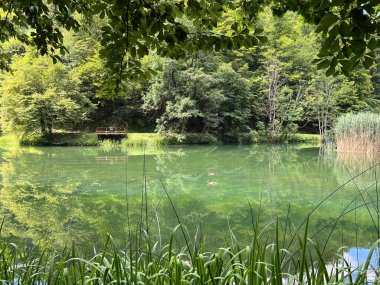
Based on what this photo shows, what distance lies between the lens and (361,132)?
42.4 feet

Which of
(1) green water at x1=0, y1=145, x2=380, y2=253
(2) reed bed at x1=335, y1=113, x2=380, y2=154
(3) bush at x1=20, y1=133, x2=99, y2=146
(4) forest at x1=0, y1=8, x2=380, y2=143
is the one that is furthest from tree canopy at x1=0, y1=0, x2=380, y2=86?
(3) bush at x1=20, y1=133, x2=99, y2=146

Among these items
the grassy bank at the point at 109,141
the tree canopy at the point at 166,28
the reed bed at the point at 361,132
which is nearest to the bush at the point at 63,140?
the grassy bank at the point at 109,141

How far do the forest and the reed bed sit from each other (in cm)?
612

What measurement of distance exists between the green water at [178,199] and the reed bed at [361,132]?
80 cm

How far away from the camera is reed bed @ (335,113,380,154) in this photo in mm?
12562

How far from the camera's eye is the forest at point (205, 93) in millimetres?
19422

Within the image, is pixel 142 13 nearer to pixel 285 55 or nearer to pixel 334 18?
→ pixel 334 18

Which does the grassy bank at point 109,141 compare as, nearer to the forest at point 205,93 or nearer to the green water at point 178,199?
the forest at point 205,93

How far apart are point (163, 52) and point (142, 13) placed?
1.03ft

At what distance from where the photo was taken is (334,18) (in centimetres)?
82

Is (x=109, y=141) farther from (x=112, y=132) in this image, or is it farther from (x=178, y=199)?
(x=178, y=199)

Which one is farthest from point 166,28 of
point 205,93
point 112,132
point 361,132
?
point 112,132

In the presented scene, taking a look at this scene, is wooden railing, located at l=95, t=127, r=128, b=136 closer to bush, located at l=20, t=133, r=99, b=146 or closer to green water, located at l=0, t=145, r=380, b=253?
bush, located at l=20, t=133, r=99, b=146

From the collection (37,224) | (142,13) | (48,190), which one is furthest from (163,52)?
(48,190)
